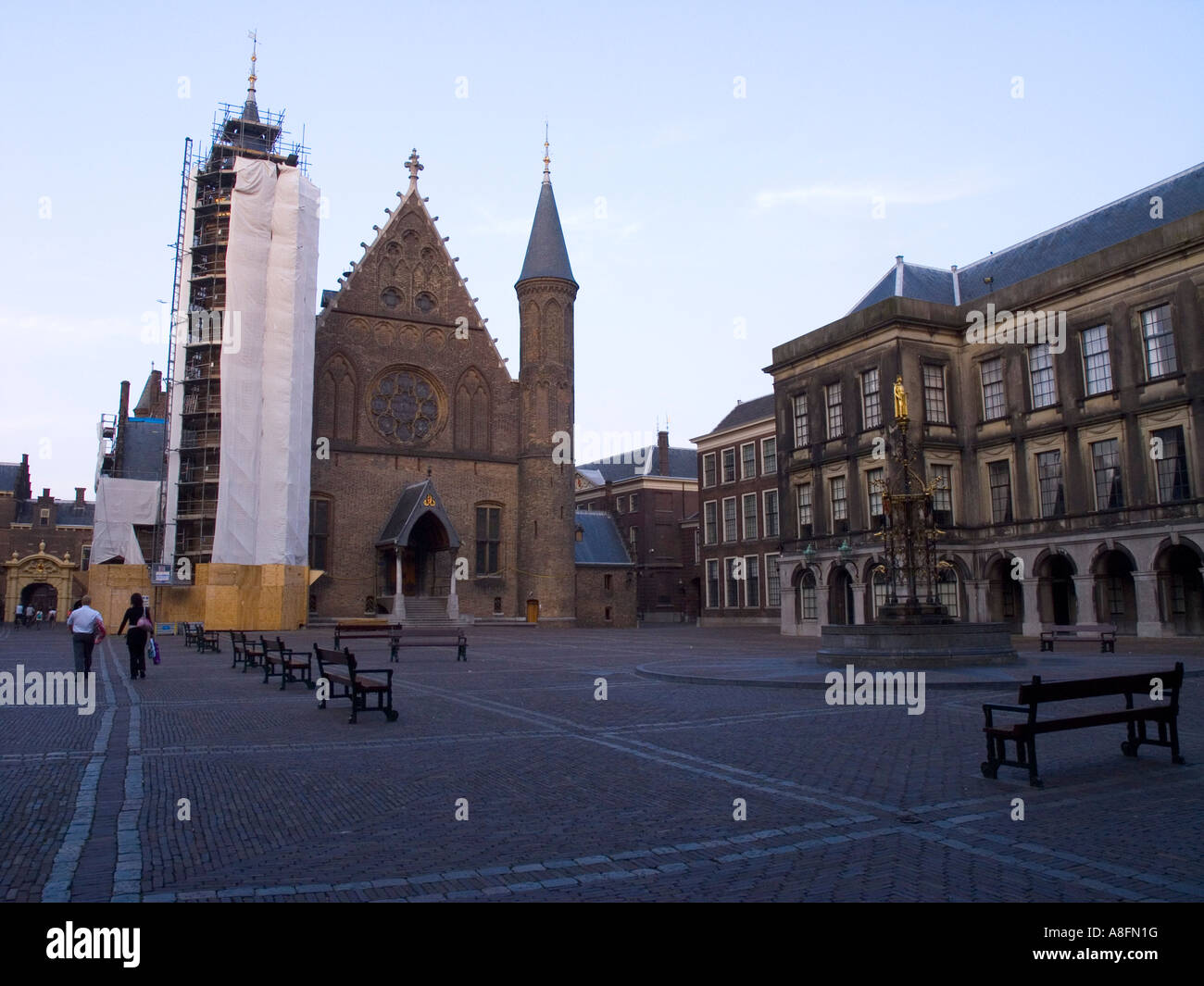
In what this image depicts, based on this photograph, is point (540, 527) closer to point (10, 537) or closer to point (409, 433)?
point (409, 433)

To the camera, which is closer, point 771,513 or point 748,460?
point 771,513

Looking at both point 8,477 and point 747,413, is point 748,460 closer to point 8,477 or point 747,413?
point 747,413

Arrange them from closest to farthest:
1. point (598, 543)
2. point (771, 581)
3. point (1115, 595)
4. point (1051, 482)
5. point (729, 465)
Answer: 1. point (1115, 595)
2. point (1051, 482)
3. point (771, 581)
4. point (729, 465)
5. point (598, 543)

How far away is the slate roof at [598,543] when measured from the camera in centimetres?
5631

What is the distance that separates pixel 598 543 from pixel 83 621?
137ft

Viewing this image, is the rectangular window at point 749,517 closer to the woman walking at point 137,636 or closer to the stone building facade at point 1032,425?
the stone building facade at point 1032,425

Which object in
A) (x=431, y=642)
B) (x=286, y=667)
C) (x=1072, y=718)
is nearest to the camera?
(x=1072, y=718)

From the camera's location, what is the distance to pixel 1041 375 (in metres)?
34.7

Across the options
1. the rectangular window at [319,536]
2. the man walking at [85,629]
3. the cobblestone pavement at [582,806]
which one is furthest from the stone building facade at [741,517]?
the cobblestone pavement at [582,806]

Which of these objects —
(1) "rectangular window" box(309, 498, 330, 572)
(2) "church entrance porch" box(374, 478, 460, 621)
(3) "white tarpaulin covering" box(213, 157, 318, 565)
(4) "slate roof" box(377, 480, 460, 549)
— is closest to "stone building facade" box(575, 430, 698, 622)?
(2) "church entrance porch" box(374, 478, 460, 621)

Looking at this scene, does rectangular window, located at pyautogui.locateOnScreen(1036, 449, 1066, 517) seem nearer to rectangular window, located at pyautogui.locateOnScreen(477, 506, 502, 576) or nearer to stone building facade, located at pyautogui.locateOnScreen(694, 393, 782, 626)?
stone building facade, located at pyautogui.locateOnScreen(694, 393, 782, 626)

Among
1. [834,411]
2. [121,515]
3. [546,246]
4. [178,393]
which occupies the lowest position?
[121,515]

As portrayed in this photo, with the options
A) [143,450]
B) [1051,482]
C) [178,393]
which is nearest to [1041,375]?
[1051,482]
